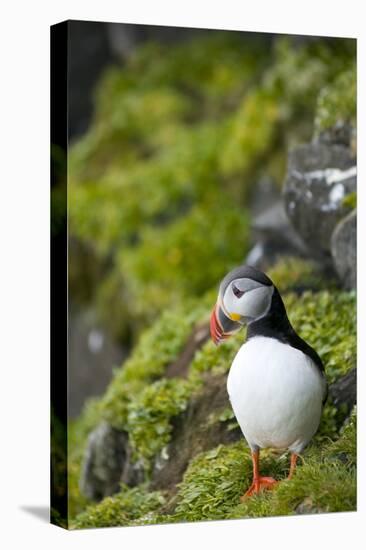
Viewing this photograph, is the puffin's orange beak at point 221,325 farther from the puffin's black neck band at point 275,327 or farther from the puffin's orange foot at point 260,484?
the puffin's orange foot at point 260,484

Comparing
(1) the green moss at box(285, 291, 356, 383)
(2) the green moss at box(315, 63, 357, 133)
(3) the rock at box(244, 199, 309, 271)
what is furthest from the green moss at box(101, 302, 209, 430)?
(2) the green moss at box(315, 63, 357, 133)

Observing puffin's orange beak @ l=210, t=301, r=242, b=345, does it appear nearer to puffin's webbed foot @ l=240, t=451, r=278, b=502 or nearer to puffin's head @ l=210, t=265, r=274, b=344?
puffin's head @ l=210, t=265, r=274, b=344

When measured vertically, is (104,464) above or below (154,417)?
below

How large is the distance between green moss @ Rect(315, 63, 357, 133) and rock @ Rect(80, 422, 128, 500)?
2200 mm

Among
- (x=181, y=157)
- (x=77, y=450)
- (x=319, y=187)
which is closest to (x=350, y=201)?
(x=319, y=187)

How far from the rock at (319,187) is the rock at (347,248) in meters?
0.08

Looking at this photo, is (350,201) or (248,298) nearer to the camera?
(248,298)

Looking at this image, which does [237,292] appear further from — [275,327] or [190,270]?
[190,270]

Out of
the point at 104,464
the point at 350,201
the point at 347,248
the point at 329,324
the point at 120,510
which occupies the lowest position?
the point at 104,464

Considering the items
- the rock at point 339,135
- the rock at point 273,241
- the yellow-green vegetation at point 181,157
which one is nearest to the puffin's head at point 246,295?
the rock at point 339,135

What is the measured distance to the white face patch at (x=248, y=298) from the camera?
457 centimetres

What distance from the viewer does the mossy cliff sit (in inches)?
193

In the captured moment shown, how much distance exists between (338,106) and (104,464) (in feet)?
8.24

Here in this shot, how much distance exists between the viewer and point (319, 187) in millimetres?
5562
